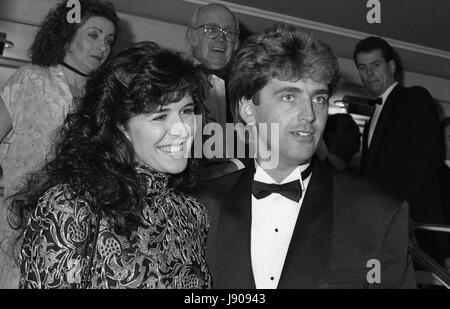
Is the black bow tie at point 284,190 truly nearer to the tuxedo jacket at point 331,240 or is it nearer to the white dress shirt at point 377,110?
the tuxedo jacket at point 331,240

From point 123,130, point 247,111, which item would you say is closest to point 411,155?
point 247,111

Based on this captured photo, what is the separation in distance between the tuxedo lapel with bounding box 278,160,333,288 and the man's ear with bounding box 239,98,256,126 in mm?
331

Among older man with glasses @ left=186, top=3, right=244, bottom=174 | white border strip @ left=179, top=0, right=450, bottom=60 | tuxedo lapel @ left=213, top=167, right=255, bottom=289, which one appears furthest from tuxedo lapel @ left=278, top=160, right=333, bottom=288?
white border strip @ left=179, top=0, right=450, bottom=60

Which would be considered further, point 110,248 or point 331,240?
point 331,240

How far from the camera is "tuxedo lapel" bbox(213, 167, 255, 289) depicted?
1620 mm

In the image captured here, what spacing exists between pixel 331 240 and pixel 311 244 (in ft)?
0.18

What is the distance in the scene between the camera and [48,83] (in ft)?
8.14

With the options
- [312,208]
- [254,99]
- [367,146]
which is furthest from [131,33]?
[312,208]

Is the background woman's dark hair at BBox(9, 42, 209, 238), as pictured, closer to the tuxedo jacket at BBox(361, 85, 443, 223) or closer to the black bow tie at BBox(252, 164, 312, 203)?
the black bow tie at BBox(252, 164, 312, 203)

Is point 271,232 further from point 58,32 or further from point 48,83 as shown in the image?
point 58,32
